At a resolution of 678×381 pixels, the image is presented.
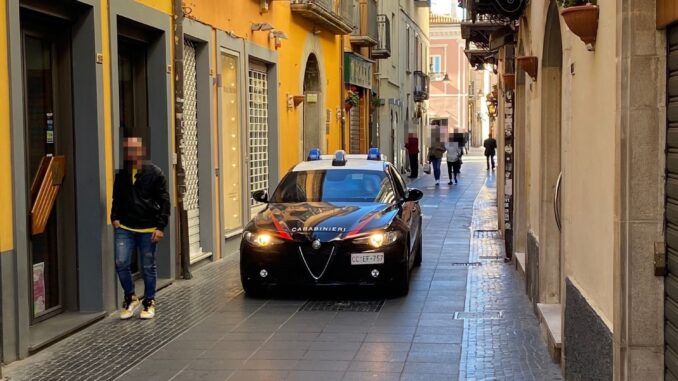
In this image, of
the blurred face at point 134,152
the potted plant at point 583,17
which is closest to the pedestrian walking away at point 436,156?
the blurred face at point 134,152

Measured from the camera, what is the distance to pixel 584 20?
5.56 m

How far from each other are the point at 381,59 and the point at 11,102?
26.9 meters

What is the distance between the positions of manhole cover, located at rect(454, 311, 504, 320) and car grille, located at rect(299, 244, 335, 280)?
152cm

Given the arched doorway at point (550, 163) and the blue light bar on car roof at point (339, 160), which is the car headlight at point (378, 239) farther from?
the blue light bar on car roof at point (339, 160)

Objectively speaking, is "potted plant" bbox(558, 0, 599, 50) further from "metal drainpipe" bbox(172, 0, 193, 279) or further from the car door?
"metal drainpipe" bbox(172, 0, 193, 279)

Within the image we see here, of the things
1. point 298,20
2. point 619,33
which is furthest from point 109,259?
point 298,20

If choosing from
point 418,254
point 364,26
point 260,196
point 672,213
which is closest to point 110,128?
point 260,196

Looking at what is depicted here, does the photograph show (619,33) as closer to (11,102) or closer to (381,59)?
(11,102)

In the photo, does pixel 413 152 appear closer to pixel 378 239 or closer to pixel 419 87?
pixel 419 87

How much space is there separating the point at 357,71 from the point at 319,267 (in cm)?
1766

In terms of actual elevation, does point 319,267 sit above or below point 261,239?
below

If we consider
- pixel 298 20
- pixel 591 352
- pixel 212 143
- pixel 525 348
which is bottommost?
pixel 525 348

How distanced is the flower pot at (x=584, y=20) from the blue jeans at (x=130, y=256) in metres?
5.09

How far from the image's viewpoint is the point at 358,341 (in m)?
8.29
